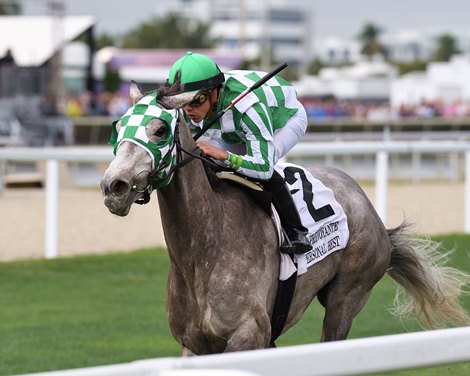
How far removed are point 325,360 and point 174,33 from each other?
290ft

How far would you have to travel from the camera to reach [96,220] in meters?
13.1

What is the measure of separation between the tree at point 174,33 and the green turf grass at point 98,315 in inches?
3120

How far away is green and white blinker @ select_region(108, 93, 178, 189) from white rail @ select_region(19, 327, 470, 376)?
144 centimetres

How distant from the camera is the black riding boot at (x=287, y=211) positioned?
452 centimetres

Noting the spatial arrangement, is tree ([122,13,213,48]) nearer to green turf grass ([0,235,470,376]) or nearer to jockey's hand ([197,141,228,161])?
green turf grass ([0,235,470,376])

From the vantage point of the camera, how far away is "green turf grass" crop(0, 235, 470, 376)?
6.17 meters

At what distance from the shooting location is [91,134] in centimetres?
2412

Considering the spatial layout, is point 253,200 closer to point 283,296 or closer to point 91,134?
point 283,296

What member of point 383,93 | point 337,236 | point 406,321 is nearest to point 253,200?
point 337,236

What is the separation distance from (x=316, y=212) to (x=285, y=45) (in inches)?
6882

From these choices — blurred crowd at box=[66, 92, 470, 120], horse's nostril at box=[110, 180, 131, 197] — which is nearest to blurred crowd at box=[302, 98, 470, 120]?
blurred crowd at box=[66, 92, 470, 120]

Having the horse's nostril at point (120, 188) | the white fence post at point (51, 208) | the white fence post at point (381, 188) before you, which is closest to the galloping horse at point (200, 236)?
the horse's nostril at point (120, 188)

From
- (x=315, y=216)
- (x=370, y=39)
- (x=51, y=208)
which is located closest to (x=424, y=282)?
(x=315, y=216)

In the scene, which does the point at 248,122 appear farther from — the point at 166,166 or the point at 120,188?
the point at 120,188
